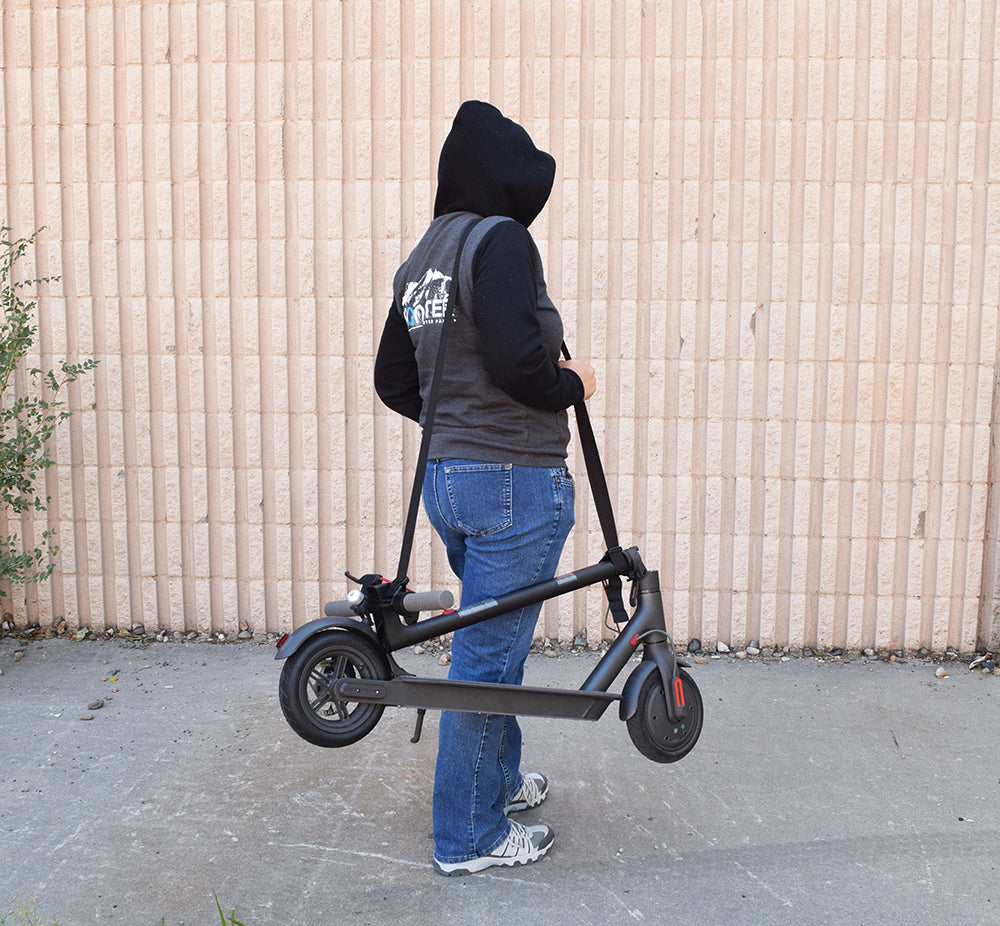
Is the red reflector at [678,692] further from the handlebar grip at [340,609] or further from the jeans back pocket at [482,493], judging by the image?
the handlebar grip at [340,609]

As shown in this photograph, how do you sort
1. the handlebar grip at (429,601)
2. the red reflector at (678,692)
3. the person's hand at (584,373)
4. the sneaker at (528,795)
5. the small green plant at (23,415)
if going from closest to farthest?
the handlebar grip at (429,601) < the person's hand at (584,373) < the red reflector at (678,692) < the sneaker at (528,795) < the small green plant at (23,415)

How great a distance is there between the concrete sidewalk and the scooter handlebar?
802 mm

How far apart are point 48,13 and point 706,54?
287cm

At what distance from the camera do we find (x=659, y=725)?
268 centimetres

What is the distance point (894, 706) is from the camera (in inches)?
157

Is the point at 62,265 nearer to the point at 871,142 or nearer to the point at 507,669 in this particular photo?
the point at 507,669

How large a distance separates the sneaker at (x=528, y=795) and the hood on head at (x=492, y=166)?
173 centimetres

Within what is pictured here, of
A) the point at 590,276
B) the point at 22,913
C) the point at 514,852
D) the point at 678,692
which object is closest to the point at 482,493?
the point at 678,692

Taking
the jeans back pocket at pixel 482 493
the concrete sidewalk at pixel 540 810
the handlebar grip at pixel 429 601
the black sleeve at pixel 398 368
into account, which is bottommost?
the concrete sidewalk at pixel 540 810

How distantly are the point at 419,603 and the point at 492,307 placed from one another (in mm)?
729

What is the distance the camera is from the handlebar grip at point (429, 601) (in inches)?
92.8

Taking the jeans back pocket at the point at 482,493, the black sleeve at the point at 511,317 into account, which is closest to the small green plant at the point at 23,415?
the jeans back pocket at the point at 482,493

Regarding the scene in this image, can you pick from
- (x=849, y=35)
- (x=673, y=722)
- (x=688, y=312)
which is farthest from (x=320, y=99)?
(x=673, y=722)

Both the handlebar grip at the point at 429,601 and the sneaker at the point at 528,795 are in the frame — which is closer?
the handlebar grip at the point at 429,601
